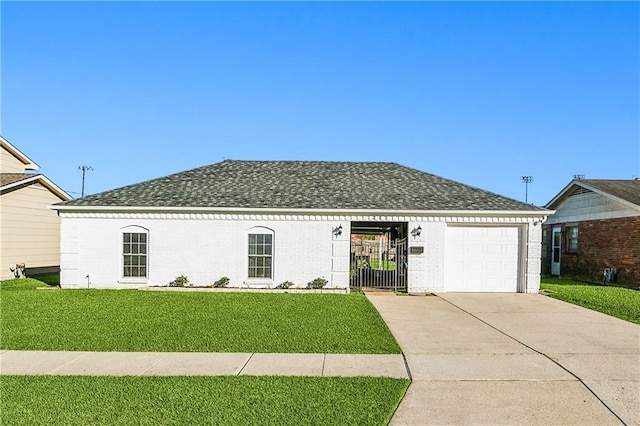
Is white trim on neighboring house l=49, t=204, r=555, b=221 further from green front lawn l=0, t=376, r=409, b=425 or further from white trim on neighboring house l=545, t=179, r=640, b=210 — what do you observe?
green front lawn l=0, t=376, r=409, b=425

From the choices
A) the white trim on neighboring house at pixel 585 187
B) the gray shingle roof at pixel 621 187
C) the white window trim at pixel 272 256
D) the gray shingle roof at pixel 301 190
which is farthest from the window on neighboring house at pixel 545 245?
the white window trim at pixel 272 256

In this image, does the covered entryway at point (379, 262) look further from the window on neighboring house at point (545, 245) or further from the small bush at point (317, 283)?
the window on neighboring house at point (545, 245)

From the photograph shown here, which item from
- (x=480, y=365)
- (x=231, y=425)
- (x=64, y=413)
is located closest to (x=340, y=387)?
(x=231, y=425)

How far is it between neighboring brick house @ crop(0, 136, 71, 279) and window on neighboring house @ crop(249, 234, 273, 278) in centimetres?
1042

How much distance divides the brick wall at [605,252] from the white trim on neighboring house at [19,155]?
28839 millimetres

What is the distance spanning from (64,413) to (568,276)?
2418cm

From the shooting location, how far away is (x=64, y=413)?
5.16 metres

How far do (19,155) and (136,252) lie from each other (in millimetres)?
12546

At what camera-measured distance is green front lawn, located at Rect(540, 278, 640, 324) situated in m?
12.5

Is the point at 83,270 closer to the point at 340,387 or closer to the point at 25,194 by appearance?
the point at 25,194

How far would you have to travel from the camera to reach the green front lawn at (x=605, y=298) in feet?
40.9

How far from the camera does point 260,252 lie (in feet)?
55.3

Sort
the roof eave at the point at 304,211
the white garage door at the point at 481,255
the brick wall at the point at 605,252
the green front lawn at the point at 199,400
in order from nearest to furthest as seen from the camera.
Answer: the green front lawn at the point at 199,400, the roof eave at the point at 304,211, the white garage door at the point at 481,255, the brick wall at the point at 605,252

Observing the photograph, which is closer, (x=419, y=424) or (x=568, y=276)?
(x=419, y=424)
